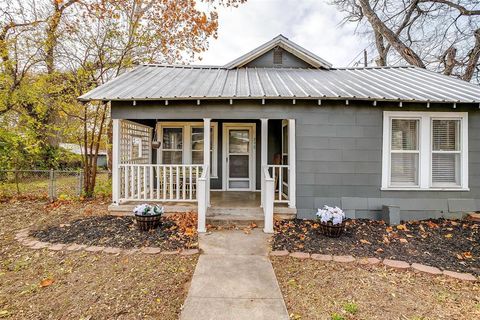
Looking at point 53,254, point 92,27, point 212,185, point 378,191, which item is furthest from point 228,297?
point 92,27

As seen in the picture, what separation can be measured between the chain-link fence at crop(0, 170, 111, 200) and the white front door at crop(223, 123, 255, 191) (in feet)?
12.4

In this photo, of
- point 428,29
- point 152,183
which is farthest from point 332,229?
point 428,29

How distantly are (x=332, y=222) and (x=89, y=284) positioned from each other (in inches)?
146

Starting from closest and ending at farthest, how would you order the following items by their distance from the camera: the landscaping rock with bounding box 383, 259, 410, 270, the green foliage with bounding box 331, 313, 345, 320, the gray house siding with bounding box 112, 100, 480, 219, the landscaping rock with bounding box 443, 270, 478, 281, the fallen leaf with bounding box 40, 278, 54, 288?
the green foliage with bounding box 331, 313, 345, 320 → the fallen leaf with bounding box 40, 278, 54, 288 → the landscaping rock with bounding box 443, 270, 478, 281 → the landscaping rock with bounding box 383, 259, 410, 270 → the gray house siding with bounding box 112, 100, 480, 219

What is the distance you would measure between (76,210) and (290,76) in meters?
6.59

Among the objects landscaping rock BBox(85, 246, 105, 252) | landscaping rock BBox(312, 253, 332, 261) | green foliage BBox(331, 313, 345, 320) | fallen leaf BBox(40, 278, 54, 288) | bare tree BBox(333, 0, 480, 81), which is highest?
bare tree BBox(333, 0, 480, 81)

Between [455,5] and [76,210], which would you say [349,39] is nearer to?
[455,5]

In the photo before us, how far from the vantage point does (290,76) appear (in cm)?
730

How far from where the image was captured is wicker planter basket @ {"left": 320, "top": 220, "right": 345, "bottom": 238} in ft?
14.7

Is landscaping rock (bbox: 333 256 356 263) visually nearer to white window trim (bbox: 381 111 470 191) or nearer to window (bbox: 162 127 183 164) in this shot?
white window trim (bbox: 381 111 470 191)

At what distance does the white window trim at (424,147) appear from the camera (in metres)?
5.68

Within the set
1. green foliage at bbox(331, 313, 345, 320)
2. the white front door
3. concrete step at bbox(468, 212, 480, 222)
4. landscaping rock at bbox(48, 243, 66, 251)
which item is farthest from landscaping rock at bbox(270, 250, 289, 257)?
concrete step at bbox(468, 212, 480, 222)

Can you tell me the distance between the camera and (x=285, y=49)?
823 cm

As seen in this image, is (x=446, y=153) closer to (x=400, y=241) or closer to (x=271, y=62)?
(x=400, y=241)
